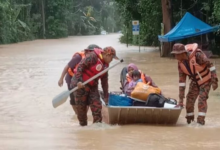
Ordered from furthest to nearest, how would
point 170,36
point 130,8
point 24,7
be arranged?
point 24,7
point 130,8
point 170,36

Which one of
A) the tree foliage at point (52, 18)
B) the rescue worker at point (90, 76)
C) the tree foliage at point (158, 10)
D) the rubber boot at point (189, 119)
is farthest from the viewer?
the tree foliage at point (52, 18)

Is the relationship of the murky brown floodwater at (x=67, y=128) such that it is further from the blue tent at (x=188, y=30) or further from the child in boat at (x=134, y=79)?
the blue tent at (x=188, y=30)

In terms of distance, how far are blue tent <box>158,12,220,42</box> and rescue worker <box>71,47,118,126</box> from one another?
13803mm

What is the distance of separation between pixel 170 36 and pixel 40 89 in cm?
884

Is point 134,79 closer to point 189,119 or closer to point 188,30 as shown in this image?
point 189,119

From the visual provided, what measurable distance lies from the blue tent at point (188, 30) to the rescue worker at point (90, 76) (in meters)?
13.8

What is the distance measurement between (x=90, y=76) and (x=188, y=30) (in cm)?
1456

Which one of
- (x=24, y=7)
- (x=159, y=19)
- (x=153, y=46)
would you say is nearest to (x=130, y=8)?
(x=159, y=19)

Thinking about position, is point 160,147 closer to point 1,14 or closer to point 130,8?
point 130,8

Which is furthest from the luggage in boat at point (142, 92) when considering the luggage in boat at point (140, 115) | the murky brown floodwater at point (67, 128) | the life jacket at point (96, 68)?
the life jacket at point (96, 68)

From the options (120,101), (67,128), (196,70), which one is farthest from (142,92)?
(67,128)

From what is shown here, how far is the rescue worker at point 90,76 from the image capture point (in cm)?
686

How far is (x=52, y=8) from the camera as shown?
61406 mm

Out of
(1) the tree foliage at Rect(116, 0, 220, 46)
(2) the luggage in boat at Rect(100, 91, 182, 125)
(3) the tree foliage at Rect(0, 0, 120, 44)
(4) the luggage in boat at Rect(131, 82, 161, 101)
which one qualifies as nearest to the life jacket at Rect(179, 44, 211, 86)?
(2) the luggage in boat at Rect(100, 91, 182, 125)
